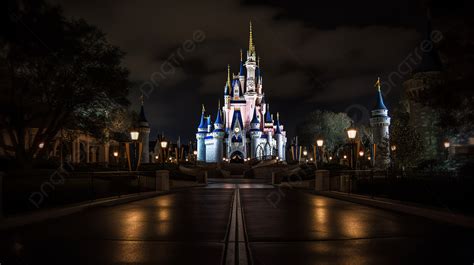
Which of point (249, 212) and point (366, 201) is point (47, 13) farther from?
point (366, 201)

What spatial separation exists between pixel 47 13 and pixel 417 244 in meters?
20.8

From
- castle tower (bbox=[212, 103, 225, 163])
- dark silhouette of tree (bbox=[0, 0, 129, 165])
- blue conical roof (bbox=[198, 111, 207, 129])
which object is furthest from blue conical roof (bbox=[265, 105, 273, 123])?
dark silhouette of tree (bbox=[0, 0, 129, 165])

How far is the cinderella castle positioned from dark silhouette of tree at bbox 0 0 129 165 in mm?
81077

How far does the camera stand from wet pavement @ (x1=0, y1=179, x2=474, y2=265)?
23.6ft

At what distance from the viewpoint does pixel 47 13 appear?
21.8 meters

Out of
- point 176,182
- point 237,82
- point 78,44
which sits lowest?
point 176,182

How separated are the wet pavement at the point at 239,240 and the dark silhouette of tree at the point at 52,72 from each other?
1113 cm

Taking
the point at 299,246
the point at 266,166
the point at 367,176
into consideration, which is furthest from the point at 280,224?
the point at 266,166

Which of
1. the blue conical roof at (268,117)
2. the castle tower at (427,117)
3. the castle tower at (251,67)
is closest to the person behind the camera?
the castle tower at (427,117)

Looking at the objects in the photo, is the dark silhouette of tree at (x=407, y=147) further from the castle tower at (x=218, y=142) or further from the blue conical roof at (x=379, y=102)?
the castle tower at (x=218, y=142)

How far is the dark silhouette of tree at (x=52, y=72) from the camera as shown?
20.8 meters

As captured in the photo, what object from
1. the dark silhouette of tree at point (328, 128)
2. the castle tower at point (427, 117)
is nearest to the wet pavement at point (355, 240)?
the castle tower at point (427, 117)

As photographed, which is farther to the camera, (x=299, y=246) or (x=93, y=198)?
(x=93, y=198)

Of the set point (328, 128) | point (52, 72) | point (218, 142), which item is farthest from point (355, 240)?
point (218, 142)
